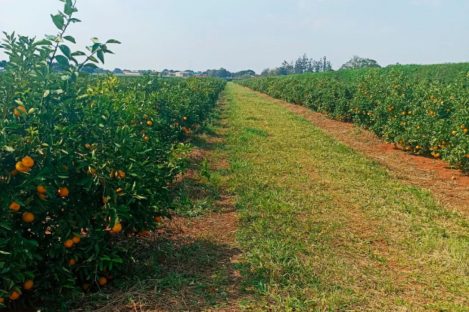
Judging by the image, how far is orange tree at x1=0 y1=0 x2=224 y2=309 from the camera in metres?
2.77

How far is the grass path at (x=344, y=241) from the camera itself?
11.4 ft

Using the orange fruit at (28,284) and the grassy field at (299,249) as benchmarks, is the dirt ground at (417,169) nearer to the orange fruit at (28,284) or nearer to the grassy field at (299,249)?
the grassy field at (299,249)

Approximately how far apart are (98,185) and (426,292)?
289cm

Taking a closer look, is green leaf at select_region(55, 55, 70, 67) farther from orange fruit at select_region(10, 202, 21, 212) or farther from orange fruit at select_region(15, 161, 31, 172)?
orange fruit at select_region(10, 202, 21, 212)

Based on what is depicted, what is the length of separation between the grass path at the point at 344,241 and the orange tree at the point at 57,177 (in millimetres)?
1287

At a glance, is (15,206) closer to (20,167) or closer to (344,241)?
(20,167)

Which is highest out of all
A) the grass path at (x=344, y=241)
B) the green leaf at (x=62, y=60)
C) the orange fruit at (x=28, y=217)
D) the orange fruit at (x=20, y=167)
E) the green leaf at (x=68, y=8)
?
the green leaf at (x=68, y=8)

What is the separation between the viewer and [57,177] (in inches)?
117

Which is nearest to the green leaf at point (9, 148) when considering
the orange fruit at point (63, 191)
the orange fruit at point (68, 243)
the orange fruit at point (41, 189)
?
the orange fruit at point (41, 189)

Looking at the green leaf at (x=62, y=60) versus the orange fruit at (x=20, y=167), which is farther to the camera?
the green leaf at (x=62, y=60)

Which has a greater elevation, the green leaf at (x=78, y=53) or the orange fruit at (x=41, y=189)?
the green leaf at (x=78, y=53)

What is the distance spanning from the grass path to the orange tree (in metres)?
1.29

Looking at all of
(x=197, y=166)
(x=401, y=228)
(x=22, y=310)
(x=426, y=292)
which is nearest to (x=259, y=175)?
(x=197, y=166)

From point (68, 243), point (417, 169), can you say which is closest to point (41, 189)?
point (68, 243)
